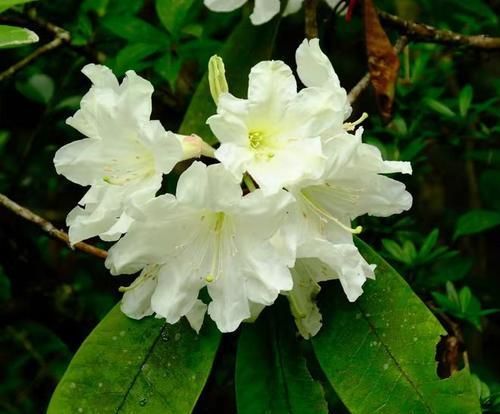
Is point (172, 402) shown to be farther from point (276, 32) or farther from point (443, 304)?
point (276, 32)

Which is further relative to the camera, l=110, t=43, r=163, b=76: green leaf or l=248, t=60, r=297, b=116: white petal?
l=110, t=43, r=163, b=76: green leaf

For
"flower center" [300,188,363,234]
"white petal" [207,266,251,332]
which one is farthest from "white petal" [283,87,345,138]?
→ "white petal" [207,266,251,332]

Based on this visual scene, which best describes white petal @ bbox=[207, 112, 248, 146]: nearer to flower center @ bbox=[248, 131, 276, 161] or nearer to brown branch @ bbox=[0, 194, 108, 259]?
flower center @ bbox=[248, 131, 276, 161]

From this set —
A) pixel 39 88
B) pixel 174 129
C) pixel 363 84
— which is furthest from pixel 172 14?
pixel 39 88

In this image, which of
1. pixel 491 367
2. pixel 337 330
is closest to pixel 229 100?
pixel 337 330

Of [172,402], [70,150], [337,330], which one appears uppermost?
[70,150]

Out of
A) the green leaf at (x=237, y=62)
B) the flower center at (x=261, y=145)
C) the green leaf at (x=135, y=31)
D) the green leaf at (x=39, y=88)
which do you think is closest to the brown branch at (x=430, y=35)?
Result: the green leaf at (x=237, y=62)
